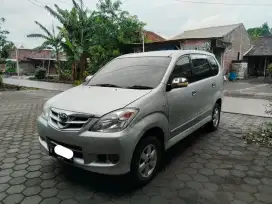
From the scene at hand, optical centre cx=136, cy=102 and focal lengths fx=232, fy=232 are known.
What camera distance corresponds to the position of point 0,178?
→ 10.3 ft

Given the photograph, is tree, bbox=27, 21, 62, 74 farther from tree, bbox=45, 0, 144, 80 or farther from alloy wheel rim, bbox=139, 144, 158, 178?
alloy wheel rim, bbox=139, 144, 158, 178

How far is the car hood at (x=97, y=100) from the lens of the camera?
264 centimetres

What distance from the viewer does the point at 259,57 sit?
2611 centimetres

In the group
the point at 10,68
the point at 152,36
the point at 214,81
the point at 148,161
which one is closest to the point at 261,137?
the point at 214,81

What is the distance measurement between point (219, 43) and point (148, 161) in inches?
694

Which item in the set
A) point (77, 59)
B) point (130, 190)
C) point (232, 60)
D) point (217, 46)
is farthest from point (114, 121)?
point (232, 60)

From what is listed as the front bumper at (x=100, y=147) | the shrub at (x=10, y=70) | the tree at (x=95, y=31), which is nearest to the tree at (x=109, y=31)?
the tree at (x=95, y=31)

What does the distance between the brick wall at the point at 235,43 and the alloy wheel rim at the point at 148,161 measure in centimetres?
2067

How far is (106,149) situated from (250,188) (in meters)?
1.91

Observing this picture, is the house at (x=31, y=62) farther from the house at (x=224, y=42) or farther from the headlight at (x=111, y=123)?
the headlight at (x=111, y=123)

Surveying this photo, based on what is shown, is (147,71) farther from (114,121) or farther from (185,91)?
(114,121)

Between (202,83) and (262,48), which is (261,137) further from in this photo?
(262,48)

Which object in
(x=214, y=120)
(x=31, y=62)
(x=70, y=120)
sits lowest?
(x=214, y=120)

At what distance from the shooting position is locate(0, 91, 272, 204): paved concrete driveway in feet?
8.91
